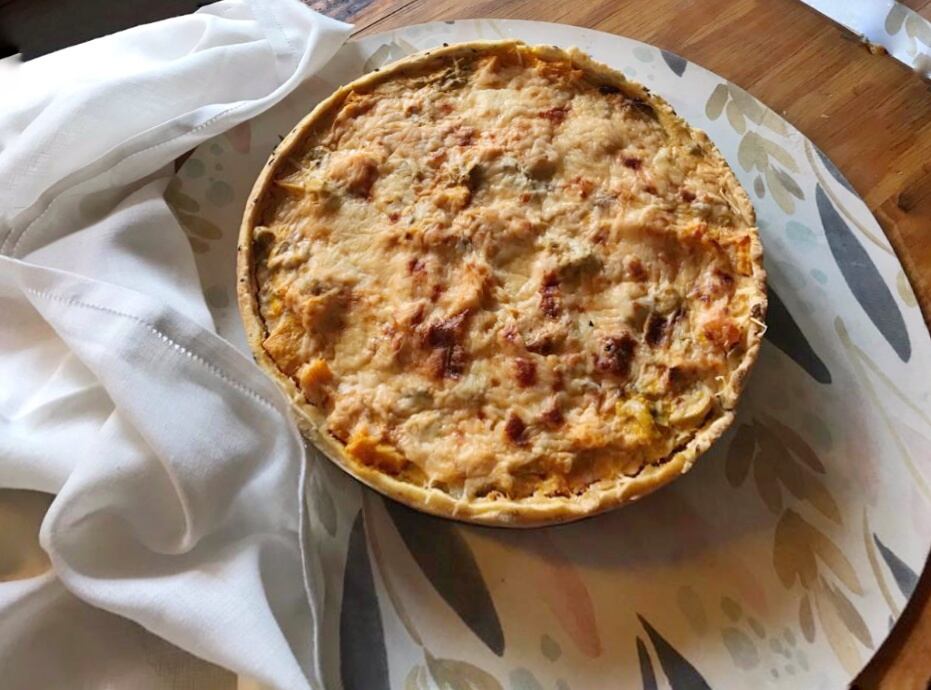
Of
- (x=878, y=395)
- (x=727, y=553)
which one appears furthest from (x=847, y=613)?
(x=878, y=395)

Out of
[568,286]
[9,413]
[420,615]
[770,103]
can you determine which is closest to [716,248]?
[568,286]

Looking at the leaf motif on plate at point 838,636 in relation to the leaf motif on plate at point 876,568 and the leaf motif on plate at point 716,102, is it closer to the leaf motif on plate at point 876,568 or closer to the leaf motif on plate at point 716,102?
the leaf motif on plate at point 876,568

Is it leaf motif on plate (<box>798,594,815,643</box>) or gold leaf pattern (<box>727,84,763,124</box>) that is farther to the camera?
gold leaf pattern (<box>727,84,763,124</box>)

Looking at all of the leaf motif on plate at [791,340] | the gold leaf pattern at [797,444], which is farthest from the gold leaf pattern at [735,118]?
the gold leaf pattern at [797,444]

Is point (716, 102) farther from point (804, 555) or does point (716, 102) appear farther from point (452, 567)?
point (452, 567)

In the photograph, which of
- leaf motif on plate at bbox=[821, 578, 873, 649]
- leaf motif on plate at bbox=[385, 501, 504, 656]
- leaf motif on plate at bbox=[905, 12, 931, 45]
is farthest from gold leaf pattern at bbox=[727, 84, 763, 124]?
leaf motif on plate at bbox=[385, 501, 504, 656]

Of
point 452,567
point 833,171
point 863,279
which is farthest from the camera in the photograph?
point 833,171

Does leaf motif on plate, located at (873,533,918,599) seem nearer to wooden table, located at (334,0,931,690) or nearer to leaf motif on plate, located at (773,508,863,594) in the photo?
leaf motif on plate, located at (773,508,863,594)
